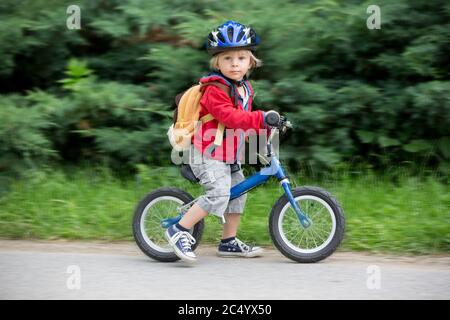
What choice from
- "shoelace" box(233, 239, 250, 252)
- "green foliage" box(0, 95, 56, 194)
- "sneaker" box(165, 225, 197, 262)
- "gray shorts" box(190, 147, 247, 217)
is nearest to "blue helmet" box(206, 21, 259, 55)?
"gray shorts" box(190, 147, 247, 217)

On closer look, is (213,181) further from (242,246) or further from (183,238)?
(242,246)

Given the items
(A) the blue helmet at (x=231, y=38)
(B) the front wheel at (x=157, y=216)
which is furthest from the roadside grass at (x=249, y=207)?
(A) the blue helmet at (x=231, y=38)

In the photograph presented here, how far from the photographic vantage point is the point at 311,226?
5539mm

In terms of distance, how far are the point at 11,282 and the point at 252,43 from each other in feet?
7.37

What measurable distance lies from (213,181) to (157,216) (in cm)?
55

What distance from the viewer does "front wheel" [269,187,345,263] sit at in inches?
214

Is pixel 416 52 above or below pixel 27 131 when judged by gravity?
above

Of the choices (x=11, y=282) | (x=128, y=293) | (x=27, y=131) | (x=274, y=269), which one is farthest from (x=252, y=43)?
(x=27, y=131)

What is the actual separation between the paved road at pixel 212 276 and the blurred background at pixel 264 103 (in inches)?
37.0

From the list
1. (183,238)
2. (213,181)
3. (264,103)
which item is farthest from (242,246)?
(264,103)

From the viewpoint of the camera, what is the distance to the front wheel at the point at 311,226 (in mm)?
5445

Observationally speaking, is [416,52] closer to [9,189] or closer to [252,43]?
[252,43]

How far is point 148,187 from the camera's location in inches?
286

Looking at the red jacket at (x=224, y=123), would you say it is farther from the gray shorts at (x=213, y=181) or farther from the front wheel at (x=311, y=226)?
the front wheel at (x=311, y=226)
